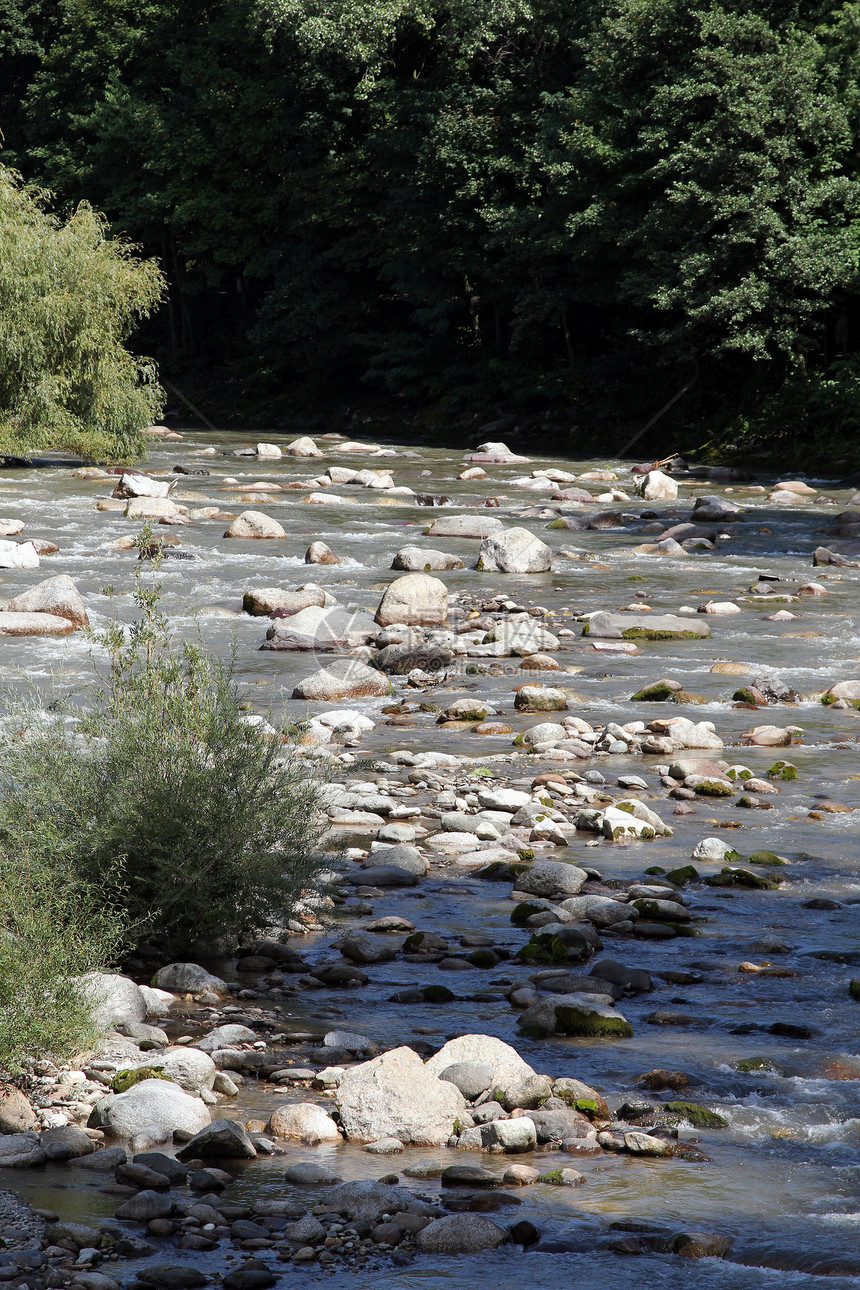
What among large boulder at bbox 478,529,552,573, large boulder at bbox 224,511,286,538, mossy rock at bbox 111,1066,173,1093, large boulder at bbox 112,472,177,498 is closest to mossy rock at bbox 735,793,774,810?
mossy rock at bbox 111,1066,173,1093

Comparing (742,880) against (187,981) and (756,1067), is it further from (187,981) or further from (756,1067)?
(187,981)

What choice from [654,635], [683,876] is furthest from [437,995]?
[654,635]

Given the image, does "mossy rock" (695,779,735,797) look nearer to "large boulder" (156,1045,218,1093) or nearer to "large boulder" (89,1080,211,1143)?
"large boulder" (156,1045,218,1093)

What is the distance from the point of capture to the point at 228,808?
524 cm

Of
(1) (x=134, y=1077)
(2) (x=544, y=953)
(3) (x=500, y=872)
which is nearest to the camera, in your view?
(1) (x=134, y=1077)

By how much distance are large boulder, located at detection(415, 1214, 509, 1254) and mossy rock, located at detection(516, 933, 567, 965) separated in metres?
2.08

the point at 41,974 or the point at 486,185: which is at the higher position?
the point at 486,185

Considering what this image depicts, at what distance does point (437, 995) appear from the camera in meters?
5.08

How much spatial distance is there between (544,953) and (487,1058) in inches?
49.1

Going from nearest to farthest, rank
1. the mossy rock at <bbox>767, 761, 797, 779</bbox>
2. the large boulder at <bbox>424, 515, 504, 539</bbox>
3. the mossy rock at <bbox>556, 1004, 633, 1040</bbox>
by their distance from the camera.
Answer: the mossy rock at <bbox>556, 1004, 633, 1040</bbox>, the mossy rock at <bbox>767, 761, 797, 779</bbox>, the large boulder at <bbox>424, 515, 504, 539</bbox>

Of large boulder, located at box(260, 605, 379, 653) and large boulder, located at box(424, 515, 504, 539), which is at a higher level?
large boulder, located at box(424, 515, 504, 539)

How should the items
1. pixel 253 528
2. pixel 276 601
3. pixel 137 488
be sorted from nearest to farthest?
1. pixel 276 601
2. pixel 253 528
3. pixel 137 488

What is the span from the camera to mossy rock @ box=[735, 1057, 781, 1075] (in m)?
4.47

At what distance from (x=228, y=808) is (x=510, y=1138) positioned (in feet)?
6.13
